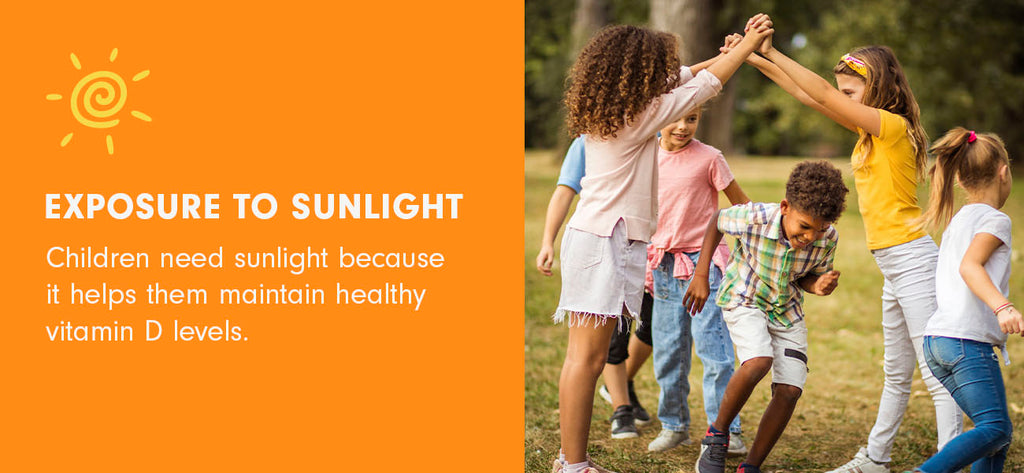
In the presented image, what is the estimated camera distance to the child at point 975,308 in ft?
11.1

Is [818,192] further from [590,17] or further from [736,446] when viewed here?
[590,17]

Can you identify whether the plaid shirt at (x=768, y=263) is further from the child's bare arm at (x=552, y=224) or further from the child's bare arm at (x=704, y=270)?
the child's bare arm at (x=552, y=224)

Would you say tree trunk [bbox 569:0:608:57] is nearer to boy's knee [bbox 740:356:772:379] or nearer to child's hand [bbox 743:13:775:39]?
child's hand [bbox 743:13:775:39]

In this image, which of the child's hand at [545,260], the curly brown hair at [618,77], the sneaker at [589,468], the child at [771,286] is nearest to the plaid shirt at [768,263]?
the child at [771,286]

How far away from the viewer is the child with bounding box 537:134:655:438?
4.05 metres

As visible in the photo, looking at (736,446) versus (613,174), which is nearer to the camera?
(613,174)

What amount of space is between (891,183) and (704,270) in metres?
0.76

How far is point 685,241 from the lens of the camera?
432 cm

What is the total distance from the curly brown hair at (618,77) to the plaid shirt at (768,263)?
0.55 m

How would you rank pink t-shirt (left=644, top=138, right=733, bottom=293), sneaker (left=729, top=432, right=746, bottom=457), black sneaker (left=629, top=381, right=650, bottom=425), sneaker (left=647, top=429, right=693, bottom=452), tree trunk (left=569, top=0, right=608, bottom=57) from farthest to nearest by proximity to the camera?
tree trunk (left=569, top=0, right=608, bottom=57)
black sneaker (left=629, top=381, right=650, bottom=425)
sneaker (left=647, top=429, right=693, bottom=452)
sneaker (left=729, top=432, right=746, bottom=457)
pink t-shirt (left=644, top=138, right=733, bottom=293)

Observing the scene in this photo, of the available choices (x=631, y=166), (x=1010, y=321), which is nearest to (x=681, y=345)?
(x=631, y=166)

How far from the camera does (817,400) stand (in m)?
5.72

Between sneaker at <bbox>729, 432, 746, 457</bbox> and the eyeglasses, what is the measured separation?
164 cm

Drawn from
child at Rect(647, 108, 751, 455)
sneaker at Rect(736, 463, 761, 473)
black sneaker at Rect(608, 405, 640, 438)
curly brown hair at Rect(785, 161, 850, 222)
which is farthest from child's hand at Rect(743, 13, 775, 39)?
black sneaker at Rect(608, 405, 640, 438)
